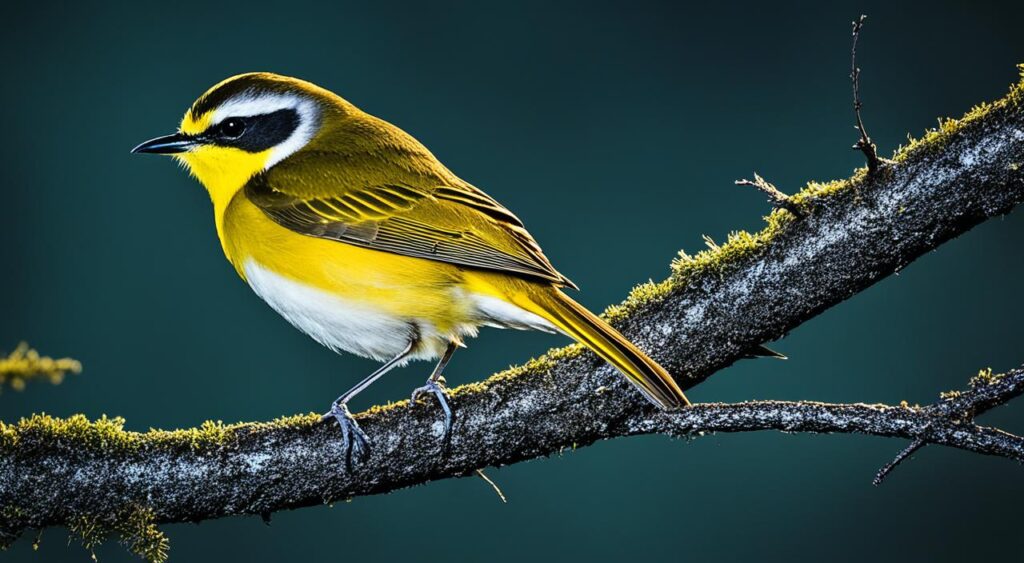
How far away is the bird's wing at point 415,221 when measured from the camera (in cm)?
303

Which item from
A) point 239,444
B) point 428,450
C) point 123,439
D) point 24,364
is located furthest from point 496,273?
point 24,364

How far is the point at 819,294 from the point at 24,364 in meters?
2.27

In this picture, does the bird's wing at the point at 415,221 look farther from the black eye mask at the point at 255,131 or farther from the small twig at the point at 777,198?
the small twig at the point at 777,198

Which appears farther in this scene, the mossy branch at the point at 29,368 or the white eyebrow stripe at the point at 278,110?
the white eyebrow stripe at the point at 278,110

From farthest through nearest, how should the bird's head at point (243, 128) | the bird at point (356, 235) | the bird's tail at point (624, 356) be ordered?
the bird's head at point (243, 128) → the bird at point (356, 235) → the bird's tail at point (624, 356)

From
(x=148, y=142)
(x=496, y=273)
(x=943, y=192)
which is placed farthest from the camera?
(x=148, y=142)

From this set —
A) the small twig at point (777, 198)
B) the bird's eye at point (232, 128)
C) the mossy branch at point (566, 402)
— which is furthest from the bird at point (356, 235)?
the small twig at point (777, 198)

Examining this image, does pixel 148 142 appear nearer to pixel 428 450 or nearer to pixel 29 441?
pixel 29 441

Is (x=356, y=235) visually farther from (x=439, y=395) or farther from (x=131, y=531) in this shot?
(x=131, y=531)

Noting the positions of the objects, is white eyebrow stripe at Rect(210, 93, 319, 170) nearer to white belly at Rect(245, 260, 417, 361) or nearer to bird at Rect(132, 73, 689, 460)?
bird at Rect(132, 73, 689, 460)

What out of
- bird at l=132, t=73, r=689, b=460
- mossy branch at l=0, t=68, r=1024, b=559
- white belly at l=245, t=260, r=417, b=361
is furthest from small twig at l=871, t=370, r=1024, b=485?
white belly at l=245, t=260, r=417, b=361

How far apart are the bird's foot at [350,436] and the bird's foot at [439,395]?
0.18 m

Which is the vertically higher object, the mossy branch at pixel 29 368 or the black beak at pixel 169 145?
the black beak at pixel 169 145

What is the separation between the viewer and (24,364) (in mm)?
2691
